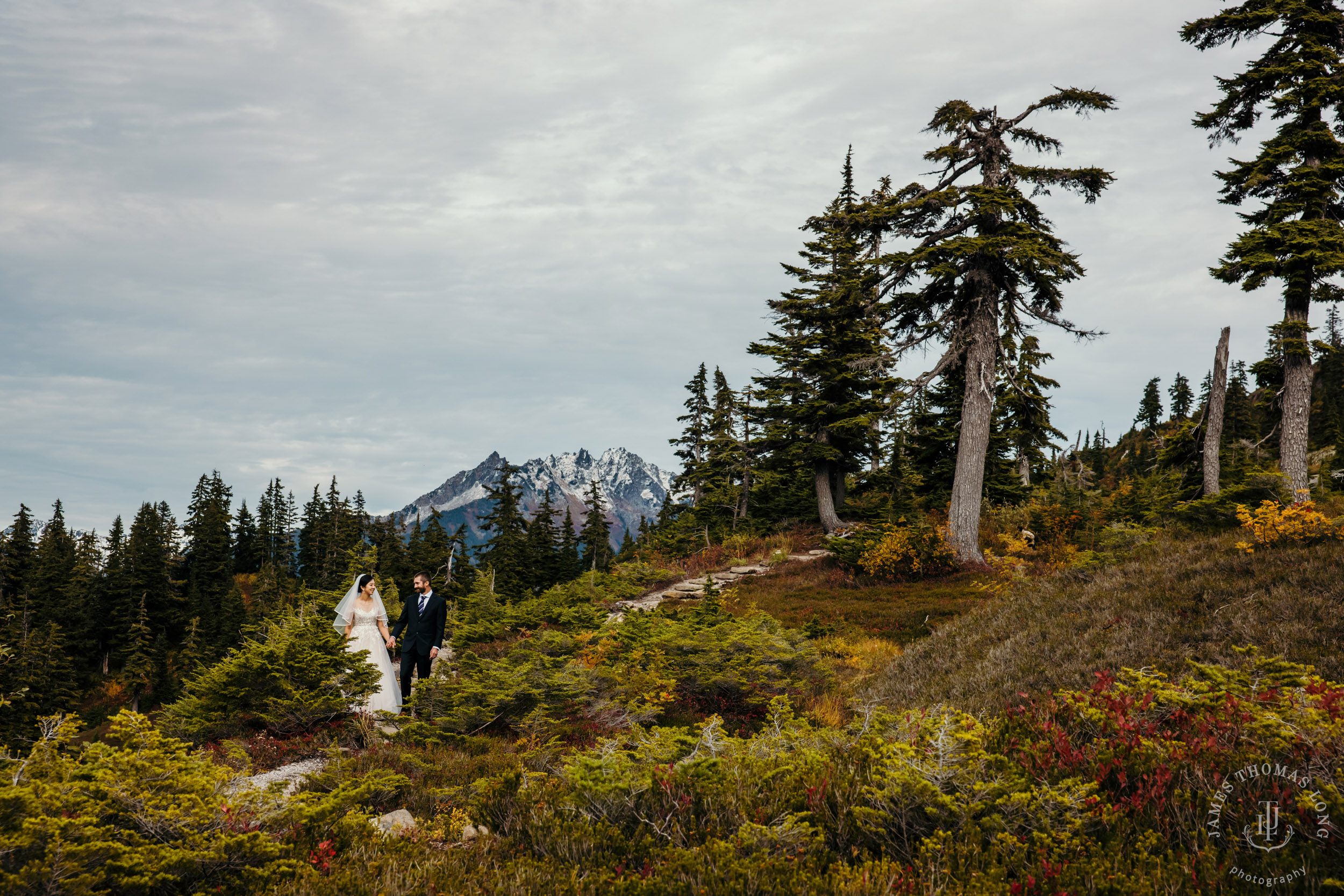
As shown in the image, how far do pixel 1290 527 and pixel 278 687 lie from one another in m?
13.7

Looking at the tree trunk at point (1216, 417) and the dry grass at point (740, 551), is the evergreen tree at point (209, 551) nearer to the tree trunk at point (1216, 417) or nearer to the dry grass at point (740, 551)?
the dry grass at point (740, 551)

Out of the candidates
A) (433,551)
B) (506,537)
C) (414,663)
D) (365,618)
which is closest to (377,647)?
(365,618)

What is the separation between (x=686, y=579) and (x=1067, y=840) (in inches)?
727

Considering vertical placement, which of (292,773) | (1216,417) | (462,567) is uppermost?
(1216,417)

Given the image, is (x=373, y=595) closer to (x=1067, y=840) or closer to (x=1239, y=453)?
(x=1067, y=840)

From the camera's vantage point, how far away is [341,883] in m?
3.54

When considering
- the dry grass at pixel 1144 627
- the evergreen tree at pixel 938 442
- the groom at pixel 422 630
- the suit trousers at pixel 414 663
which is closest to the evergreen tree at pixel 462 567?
the evergreen tree at pixel 938 442

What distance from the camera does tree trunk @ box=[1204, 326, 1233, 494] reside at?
16.1 metres

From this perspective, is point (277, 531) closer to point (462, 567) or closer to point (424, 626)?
point (462, 567)

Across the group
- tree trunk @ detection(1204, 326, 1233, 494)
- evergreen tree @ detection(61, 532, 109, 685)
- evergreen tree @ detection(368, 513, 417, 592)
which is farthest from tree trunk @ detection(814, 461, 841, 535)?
evergreen tree @ detection(61, 532, 109, 685)

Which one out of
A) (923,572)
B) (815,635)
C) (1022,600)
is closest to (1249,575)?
(1022,600)

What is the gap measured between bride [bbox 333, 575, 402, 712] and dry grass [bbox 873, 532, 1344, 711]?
7034 millimetres

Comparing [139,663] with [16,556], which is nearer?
[139,663]

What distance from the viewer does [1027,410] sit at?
22969mm
